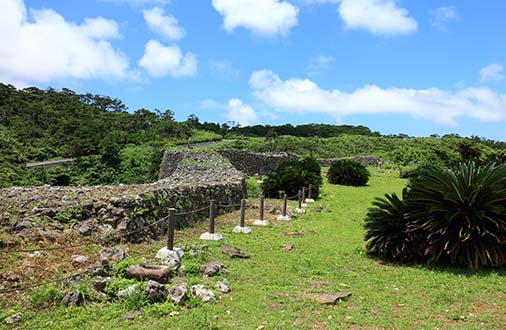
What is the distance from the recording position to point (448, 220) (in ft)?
22.4

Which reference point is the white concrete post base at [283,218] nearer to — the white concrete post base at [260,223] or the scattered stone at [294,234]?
the white concrete post base at [260,223]

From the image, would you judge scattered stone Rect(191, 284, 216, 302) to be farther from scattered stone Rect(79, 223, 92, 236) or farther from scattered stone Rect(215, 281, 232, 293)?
scattered stone Rect(79, 223, 92, 236)

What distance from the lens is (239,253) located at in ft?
26.4

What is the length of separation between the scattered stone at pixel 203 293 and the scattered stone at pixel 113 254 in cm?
177

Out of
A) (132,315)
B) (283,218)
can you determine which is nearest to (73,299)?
(132,315)

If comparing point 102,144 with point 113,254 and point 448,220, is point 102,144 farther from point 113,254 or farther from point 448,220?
point 448,220

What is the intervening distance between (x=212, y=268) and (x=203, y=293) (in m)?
1.10

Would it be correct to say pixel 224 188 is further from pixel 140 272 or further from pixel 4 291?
pixel 4 291

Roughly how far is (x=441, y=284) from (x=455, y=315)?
1243mm

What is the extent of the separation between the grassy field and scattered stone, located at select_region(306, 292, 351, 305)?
8cm

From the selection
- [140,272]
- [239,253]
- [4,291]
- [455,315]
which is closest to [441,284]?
[455,315]

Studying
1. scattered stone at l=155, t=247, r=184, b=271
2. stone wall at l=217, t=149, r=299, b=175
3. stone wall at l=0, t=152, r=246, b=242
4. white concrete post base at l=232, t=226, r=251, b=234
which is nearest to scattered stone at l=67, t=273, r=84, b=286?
scattered stone at l=155, t=247, r=184, b=271

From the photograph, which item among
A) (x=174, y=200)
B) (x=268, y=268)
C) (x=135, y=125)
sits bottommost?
(x=268, y=268)

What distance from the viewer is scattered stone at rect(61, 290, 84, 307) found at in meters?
4.96
